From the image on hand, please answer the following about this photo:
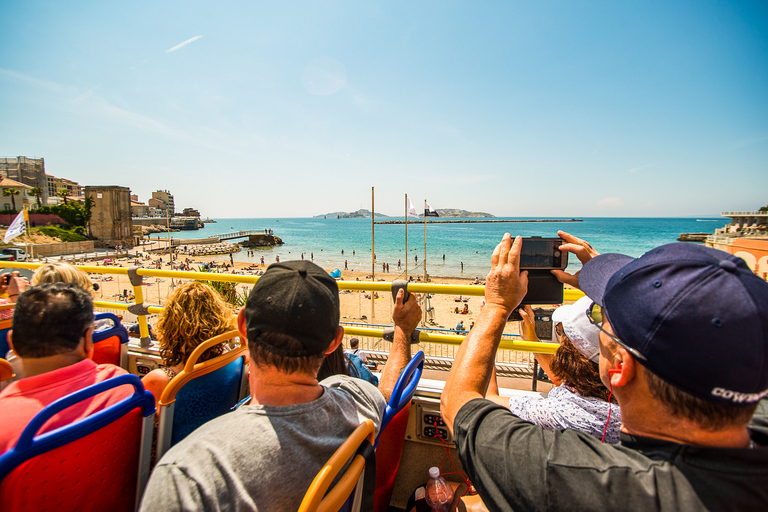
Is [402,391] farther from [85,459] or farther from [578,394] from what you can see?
[85,459]

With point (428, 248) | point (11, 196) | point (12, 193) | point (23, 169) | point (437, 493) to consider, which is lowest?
point (428, 248)

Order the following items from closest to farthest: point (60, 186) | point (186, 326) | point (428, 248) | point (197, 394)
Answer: point (197, 394) → point (186, 326) → point (428, 248) → point (60, 186)

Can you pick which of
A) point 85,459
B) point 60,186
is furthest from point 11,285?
point 60,186

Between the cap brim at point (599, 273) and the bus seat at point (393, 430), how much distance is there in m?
0.87

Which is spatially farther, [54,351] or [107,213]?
[107,213]

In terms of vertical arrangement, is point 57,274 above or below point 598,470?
above

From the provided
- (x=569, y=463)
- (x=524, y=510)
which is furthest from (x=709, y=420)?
(x=524, y=510)

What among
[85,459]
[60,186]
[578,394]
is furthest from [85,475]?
[60,186]

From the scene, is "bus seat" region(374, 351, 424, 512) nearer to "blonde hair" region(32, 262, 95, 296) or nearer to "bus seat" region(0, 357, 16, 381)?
"bus seat" region(0, 357, 16, 381)

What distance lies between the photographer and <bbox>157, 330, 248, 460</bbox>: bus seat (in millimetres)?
1678

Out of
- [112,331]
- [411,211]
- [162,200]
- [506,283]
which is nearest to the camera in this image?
[506,283]

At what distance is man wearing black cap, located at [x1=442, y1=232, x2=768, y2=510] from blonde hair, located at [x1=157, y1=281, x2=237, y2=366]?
5.98 ft

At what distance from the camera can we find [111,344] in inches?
114

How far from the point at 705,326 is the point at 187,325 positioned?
2496 millimetres
